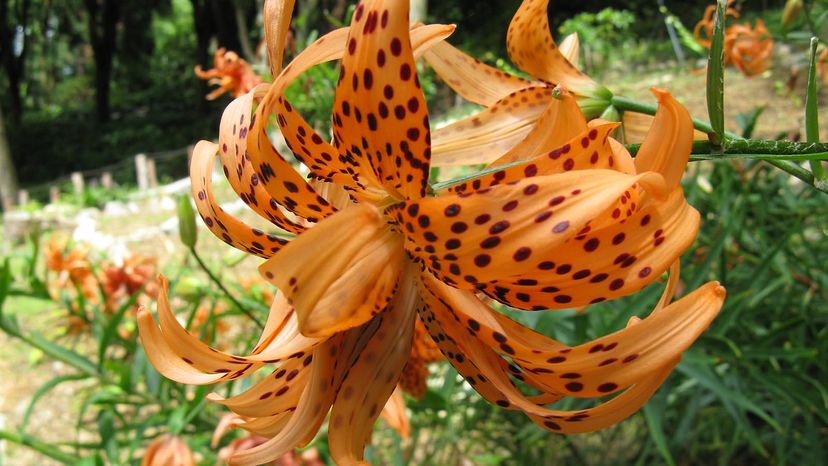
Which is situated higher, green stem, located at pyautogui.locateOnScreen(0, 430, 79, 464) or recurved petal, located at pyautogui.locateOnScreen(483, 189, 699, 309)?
recurved petal, located at pyautogui.locateOnScreen(483, 189, 699, 309)

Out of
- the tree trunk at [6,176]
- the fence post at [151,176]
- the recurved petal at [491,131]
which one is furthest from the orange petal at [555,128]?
the tree trunk at [6,176]

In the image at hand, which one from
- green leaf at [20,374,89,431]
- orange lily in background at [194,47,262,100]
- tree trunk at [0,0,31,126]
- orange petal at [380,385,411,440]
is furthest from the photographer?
tree trunk at [0,0,31,126]

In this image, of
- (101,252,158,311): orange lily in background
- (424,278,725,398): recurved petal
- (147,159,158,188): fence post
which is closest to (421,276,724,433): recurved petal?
(424,278,725,398): recurved petal

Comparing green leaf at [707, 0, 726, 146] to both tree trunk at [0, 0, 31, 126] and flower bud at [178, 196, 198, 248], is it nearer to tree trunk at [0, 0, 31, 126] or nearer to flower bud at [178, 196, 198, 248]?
flower bud at [178, 196, 198, 248]

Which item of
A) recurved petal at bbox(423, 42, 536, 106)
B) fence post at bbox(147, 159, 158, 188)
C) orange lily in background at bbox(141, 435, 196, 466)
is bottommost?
fence post at bbox(147, 159, 158, 188)

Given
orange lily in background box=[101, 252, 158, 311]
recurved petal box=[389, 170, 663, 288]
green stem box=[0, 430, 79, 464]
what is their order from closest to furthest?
1. recurved petal box=[389, 170, 663, 288]
2. green stem box=[0, 430, 79, 464]
3. orange lily in background box=[101, 252, 158, 311]

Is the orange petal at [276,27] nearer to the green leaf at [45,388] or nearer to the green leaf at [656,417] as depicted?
the green leaf at [656,417]

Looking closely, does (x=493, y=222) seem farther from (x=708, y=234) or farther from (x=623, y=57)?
(x=623, y=57)
